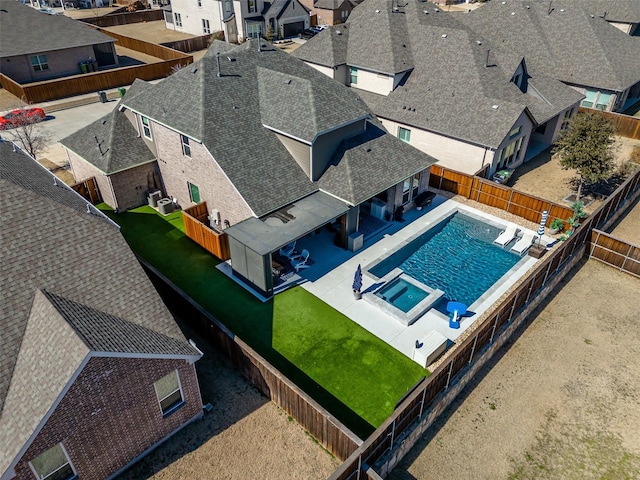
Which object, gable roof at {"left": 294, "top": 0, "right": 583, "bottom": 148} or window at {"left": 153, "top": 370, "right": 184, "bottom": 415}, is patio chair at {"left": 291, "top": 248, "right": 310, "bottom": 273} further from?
gable roof at {"left": 294, "top": 0, "right": 583, "bottom": 148}

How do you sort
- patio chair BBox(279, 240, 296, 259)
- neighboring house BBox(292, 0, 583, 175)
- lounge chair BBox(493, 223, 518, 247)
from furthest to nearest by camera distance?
1. neighboring house BBox(292, 0, 583, 175)
2. lounge chair BBox(493, 223, 518, 247)
3. patio chair BBox(279, 240, 296, 259)

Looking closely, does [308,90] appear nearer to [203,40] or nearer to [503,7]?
[503,7]

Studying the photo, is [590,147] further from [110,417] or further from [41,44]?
[41,44]

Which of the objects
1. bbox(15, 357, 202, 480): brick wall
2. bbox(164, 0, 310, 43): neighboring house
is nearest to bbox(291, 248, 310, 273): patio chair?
bbox(15, 357, 202, 480): brick wall

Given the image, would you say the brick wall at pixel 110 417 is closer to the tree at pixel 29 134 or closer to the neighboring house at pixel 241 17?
the tree at pixel 29 134

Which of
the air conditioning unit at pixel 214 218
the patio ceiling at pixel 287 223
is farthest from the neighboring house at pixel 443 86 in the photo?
the air conditioning unit at pixel 214 218

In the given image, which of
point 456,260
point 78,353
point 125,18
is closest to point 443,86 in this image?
point 456,260

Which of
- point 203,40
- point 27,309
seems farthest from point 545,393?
point 203,40
